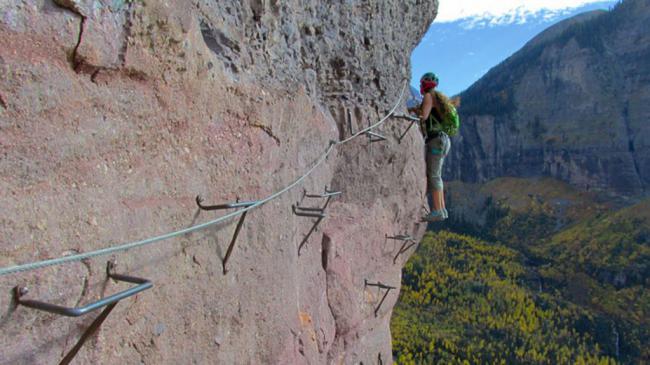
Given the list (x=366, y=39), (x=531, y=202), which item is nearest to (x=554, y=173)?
(x=531, y=202)

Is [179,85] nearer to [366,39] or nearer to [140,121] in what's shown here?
[140,121]

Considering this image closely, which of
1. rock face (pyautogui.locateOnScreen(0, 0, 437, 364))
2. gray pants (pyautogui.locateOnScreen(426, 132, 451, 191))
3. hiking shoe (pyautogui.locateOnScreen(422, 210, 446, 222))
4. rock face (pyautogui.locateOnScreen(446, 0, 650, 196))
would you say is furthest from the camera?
rock face (pyautogui.locateOnScreen(446, 0, 650, 196))

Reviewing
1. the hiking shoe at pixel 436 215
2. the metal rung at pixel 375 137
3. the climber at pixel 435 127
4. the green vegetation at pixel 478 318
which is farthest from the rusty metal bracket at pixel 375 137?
the green vegetation at pixel 478 318

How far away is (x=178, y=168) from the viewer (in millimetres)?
2221

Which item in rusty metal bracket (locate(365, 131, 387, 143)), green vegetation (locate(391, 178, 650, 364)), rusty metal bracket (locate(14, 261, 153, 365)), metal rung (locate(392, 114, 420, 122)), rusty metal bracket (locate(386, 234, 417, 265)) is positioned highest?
metal rung (locate(392, 114, 420, 122))

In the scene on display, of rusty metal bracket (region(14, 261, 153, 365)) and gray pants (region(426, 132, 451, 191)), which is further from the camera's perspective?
gray pants (region(426, 132, 451, 191))

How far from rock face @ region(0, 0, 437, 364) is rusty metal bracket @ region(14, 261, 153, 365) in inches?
1.3

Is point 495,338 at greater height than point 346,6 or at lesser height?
lesser

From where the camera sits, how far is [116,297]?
152cm

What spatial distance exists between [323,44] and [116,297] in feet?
9.64

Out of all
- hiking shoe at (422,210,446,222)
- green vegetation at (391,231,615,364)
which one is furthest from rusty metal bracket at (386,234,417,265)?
green vegetation at (391,231,615,364)

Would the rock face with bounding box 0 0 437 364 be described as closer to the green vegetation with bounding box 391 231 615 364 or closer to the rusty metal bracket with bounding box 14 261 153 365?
the rusty metal bracket with bounding box 14 261 153 365

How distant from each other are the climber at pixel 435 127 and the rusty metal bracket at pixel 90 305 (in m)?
3.89

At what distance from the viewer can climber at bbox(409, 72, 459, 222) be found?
5156mm
